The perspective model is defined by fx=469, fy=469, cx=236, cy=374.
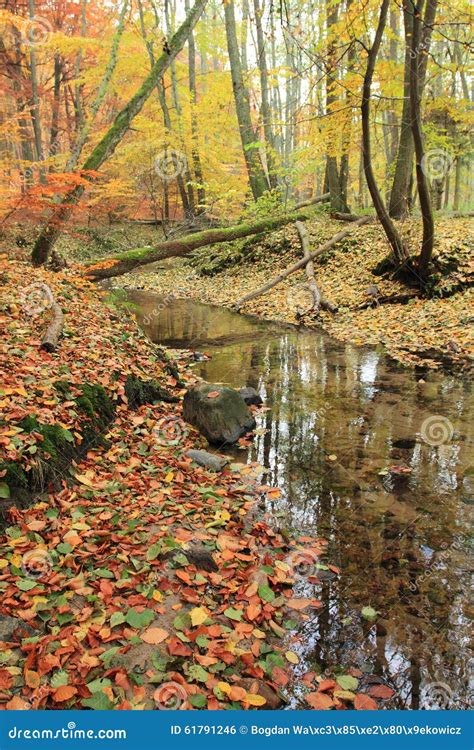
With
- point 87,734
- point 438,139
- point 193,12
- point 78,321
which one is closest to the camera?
point 87,734

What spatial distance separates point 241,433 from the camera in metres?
5.92

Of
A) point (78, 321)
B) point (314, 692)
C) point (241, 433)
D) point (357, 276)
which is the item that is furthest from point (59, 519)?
point (357, 276)

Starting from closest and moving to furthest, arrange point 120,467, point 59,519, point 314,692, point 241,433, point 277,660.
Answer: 1. point 314,692
2. point 277,660
3. point 59,519
4. point 120,467
5. point 241,433

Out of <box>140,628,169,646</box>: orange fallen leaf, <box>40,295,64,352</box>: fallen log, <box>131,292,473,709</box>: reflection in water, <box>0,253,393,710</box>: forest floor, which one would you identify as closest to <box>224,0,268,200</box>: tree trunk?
<box>131,292,473,709</box>: reflection in water

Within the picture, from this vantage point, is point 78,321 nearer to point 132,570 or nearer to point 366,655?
point 132,570

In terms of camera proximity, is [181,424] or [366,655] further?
[181,424]

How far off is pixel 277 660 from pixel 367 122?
9309 millimetres

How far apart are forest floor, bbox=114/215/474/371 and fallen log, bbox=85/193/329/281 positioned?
495 millimetres

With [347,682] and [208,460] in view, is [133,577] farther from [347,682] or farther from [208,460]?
[208,460]

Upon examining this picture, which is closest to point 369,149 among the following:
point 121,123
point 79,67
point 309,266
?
point 309,266

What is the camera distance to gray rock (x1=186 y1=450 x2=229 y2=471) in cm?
507

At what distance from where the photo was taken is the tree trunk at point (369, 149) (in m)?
8.02

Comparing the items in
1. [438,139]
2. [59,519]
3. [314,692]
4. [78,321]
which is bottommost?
[314,692]

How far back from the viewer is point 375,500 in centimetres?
446
